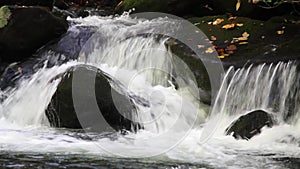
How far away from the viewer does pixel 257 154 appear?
5.92m

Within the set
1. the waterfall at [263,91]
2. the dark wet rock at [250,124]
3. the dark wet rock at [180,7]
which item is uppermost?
the dark wet rock at [180,7]

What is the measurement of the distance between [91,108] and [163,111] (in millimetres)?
1227

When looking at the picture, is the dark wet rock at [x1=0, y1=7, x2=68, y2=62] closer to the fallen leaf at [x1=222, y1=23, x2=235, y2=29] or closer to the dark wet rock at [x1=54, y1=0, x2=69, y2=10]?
the dark wet rock at [x1=54, y1=0, x2=69, y2=10]

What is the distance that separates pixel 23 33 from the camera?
32.7 ft

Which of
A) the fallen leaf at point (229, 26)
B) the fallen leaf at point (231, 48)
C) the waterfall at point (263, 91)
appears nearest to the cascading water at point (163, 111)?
the waterfall at point (263, 91)

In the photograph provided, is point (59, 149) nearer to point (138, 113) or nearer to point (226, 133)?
point (138, 113)

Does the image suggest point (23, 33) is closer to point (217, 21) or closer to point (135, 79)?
point (135, 79)

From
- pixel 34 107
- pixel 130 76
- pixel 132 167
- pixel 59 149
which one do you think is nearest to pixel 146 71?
pixel 130 76

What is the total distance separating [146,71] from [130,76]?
33 centimetres

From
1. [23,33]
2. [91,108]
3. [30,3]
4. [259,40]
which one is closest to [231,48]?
[259,40]

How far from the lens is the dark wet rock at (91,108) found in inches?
284

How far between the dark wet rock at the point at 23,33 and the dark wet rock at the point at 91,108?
2887 mm

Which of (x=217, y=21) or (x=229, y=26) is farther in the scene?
(x=217, y=21)

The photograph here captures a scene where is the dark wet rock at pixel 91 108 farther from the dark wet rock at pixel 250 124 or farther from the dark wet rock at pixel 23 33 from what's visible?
the dark wet rock at pixel 23 33
